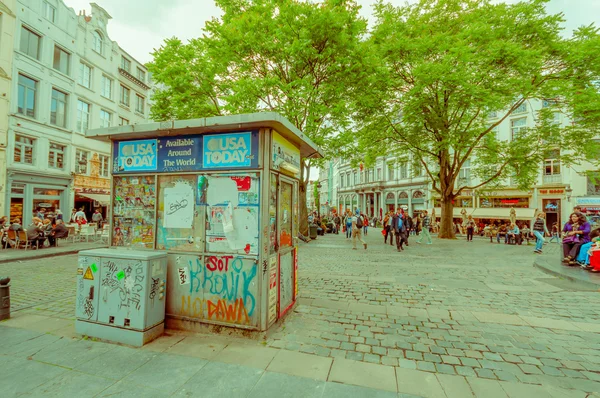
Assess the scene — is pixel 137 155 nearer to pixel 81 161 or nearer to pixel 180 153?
pixel 180 153

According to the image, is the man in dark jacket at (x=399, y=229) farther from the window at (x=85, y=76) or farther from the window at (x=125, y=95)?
the window at (x=125, y=95)

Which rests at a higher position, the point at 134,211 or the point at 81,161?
the point at 81,161

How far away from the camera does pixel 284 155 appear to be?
4668mm

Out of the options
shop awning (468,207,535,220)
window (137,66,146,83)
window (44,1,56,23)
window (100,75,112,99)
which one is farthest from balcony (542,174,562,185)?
window (44,1,56,23)

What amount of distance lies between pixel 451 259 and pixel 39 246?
17.7m

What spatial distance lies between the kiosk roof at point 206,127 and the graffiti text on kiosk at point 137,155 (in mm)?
115

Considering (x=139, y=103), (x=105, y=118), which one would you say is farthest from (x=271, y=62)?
(x=139, y=103)

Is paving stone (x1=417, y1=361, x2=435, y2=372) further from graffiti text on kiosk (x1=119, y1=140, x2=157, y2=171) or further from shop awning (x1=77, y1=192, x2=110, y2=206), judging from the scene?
shop awning (x1=77, y1=192, x2=110, y2=206)

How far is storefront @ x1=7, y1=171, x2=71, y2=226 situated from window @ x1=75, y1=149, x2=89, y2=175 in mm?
1553

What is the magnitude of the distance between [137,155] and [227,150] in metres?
1.63

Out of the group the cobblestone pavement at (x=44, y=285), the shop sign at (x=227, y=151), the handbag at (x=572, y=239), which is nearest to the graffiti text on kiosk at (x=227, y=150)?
the shop sign at (x=227, y=151)

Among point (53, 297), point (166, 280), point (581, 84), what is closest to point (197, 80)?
point (53, 297)

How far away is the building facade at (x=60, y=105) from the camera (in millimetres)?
19109

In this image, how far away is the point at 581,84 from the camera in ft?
50.1
